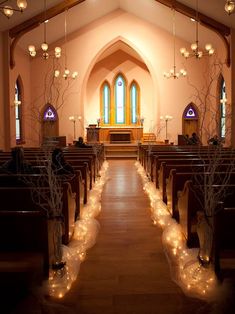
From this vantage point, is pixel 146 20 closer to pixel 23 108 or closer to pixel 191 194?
pixel 23 108

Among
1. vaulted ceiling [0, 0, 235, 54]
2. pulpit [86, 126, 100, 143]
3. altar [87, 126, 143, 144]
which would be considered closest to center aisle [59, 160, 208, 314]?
vaulted ceiling [0, 0, 235, 54]

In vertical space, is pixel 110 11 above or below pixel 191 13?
above

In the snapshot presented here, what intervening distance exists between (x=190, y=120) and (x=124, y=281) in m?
14.5

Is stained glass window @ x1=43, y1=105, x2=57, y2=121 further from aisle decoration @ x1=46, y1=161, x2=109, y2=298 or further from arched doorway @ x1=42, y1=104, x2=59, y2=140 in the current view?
aisle decoration @ x1=46, y1=161, x2=109, y2=298

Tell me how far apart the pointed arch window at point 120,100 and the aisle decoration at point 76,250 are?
43.0 ft

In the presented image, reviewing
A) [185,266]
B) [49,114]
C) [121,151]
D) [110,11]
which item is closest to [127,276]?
[185,266]

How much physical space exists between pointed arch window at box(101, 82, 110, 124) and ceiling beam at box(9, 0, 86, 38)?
21.5ft

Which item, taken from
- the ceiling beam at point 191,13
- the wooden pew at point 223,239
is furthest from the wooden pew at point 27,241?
the ceiling beam at point 191,13

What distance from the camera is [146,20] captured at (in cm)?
1641

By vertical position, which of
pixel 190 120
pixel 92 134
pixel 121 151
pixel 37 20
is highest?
pixel 37 20

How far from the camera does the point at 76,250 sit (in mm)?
3967

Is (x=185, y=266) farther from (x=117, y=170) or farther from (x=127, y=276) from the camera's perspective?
(x=117, y=170)

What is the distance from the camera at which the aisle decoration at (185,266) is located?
3067mm

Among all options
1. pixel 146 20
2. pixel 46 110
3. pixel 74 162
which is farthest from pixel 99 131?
pixel 74 162
